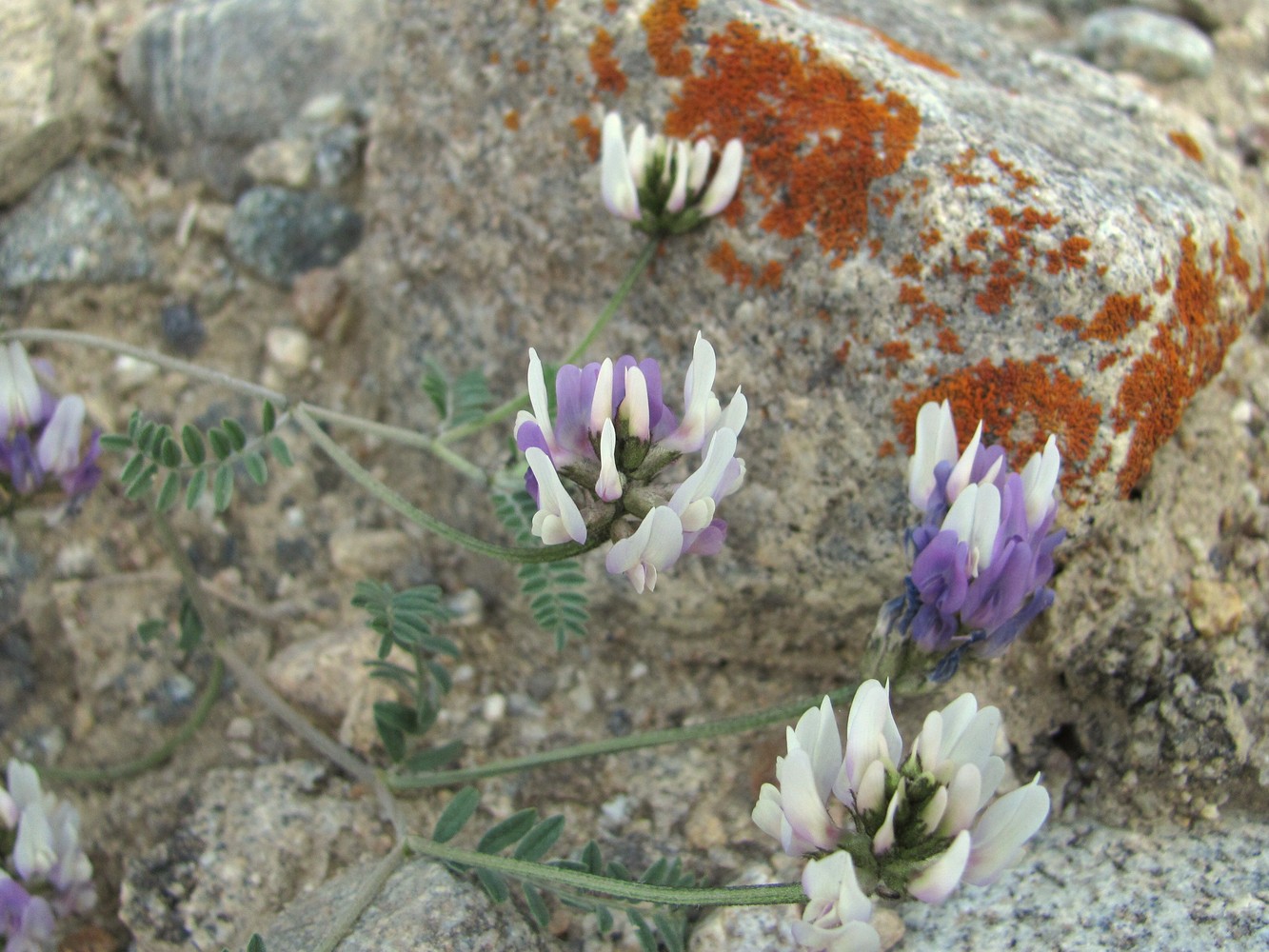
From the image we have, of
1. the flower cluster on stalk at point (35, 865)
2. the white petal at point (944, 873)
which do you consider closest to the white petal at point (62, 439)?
the flower cluster on stalk at point (35, 865)

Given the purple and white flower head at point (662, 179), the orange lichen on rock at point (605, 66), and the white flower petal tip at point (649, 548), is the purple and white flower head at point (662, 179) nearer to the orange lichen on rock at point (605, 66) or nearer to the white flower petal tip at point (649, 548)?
the orange lichen on rock at point (605, 66)

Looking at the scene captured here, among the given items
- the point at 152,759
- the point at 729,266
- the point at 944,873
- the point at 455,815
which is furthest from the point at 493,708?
the point at 944,873

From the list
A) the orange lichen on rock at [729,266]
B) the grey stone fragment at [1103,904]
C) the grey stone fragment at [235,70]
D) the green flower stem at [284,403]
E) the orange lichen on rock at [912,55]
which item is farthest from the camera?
the grey stone fragment at [235,70]

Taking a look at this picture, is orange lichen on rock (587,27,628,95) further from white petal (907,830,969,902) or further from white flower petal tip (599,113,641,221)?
white petal (907,830,969,902)

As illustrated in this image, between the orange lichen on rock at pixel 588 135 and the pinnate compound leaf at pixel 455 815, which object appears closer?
the pinnate compound leaf at pixel 455 815

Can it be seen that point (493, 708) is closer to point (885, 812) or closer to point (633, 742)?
point (633, 742)

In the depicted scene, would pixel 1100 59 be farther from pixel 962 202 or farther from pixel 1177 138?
pixel 962 202

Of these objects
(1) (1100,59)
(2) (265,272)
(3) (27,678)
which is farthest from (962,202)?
(3) (27,678)
